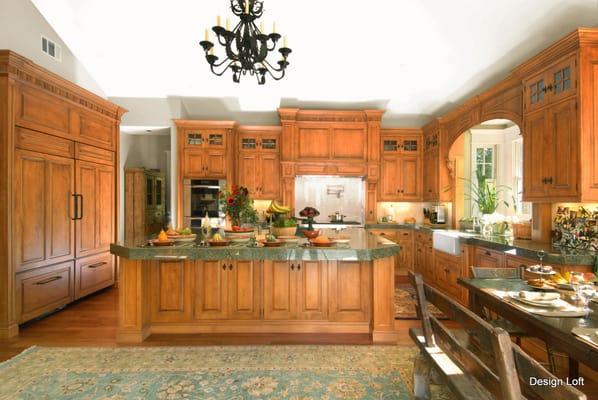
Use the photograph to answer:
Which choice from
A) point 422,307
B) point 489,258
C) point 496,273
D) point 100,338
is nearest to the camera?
point 422,307

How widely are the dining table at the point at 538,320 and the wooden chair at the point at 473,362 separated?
26 cm

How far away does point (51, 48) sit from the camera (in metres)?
4.35

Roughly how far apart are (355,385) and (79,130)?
14.9ft

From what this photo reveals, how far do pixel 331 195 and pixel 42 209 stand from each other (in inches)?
176

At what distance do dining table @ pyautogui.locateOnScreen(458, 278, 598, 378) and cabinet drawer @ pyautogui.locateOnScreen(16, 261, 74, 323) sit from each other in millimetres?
4295

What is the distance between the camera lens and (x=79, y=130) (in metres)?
4.41

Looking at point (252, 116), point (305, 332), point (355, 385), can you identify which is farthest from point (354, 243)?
point (252, 116)

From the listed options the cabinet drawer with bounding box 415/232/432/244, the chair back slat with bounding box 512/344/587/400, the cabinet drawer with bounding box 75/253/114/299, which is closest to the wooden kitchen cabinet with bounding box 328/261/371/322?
the chair back slat with bounding box 512/344/587/400

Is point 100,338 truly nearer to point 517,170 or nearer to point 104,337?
point 104,337

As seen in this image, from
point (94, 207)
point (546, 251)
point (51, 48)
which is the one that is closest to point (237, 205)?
point (94, 207)

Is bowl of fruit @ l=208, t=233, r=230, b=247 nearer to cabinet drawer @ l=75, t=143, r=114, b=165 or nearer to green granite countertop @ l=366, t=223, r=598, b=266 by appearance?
cabinet drawer @ l=75, t=143, r=114, b=165

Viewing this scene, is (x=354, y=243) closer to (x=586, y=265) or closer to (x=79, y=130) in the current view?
(x=586, y=265)

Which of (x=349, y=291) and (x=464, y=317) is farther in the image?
(x=349, y=291)

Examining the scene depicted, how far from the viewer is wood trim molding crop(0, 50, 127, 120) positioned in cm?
330
